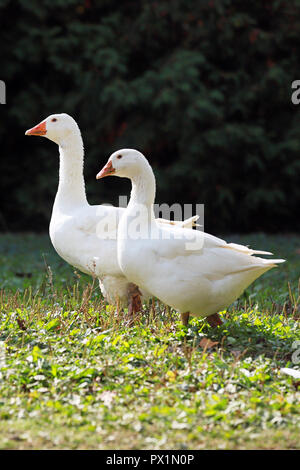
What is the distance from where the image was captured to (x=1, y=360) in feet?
14.4

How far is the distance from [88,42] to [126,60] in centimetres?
85

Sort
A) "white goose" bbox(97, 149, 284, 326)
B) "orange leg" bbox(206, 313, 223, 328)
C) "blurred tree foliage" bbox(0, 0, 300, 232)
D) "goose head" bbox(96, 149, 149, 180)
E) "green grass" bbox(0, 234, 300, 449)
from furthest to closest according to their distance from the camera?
"blurred tree foliage" bbox(0, 0, 300, 232) → "orange leg" bbox(206, 313, 223, 328) → "goose head" bbox(96, 149, 149, 180) → "white goose" bbox(97, 149, 284, 326) → "green grass" bbox(0, 234, 300, 449)

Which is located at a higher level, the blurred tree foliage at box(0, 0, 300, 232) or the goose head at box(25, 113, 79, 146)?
the blurred tree foliage at box(0, 0, 300, 232)

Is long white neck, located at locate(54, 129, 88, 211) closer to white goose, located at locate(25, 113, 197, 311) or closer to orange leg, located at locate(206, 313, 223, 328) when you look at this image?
white goose, located at locate(25, 113, 197, 311)

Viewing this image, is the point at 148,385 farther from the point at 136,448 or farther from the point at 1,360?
the point at 1,360

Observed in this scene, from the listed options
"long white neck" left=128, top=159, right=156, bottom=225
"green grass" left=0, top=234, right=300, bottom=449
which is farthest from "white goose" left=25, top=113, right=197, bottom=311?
"long white neck" left=128, top=159, right=156, bottom=225

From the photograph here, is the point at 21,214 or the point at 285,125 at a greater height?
the point at 285,125

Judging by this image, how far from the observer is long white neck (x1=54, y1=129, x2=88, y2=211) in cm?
583

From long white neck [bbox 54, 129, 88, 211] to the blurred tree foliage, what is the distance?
6.71m

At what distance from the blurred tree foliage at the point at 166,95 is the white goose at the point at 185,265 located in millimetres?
8007

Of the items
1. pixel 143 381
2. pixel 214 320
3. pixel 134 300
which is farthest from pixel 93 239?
pixel 143 381

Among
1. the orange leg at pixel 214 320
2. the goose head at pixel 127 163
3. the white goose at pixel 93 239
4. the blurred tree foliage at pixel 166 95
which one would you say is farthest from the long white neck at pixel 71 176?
the blurred tree foliage at pixel 166 95

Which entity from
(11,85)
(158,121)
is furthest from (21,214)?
(158,121)

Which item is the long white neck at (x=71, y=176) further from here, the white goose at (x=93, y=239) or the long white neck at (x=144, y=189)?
the long white neck at (x=144, y=189)
